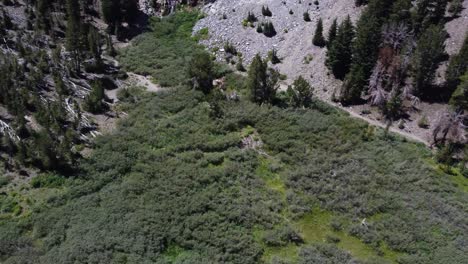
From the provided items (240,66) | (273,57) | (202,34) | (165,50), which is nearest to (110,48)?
(165,50)

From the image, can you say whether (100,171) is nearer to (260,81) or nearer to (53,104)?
(53,104)

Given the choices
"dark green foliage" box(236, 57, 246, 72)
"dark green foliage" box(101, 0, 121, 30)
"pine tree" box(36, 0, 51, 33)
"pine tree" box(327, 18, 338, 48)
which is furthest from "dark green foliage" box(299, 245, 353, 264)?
"pine tree" box(36, 0, 51, 33)

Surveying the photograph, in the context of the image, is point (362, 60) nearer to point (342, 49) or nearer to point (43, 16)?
point (342, 49)

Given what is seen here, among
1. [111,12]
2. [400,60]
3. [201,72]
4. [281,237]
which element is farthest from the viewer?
[111,12]

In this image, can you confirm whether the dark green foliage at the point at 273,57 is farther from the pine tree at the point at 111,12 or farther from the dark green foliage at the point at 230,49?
the pine tree at the point at 111,12

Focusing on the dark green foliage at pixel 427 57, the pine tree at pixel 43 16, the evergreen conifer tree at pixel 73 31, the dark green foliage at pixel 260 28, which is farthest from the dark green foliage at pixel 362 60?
the pine tree at pixel 43 16

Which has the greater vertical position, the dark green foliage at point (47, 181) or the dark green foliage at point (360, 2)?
the dark green foliage at point (360, 2)
